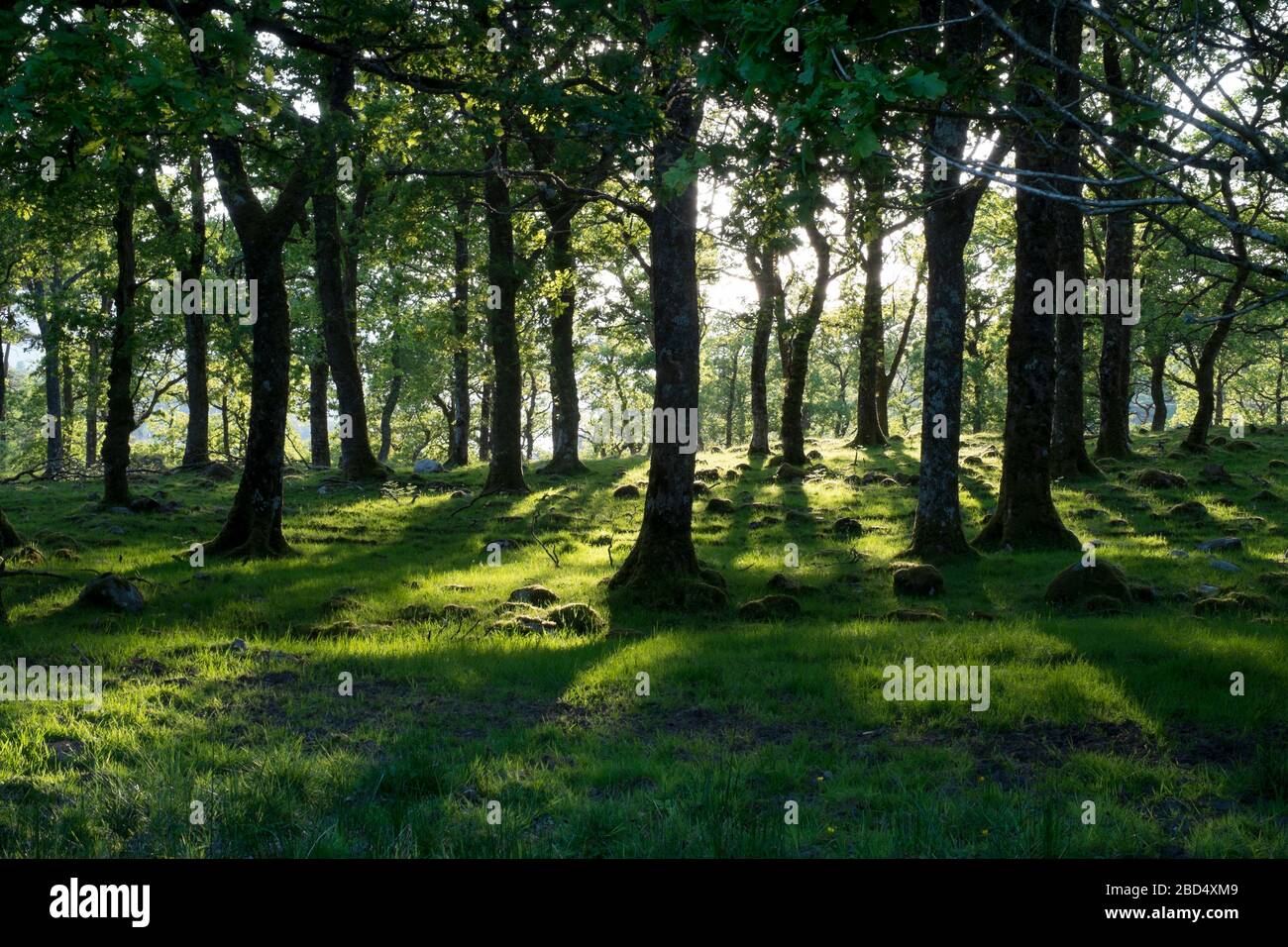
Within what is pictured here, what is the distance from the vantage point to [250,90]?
393 inches

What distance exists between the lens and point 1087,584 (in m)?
11.8

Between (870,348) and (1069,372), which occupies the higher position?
(870,348)

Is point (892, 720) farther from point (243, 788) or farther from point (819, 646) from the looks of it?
point (243, 788)

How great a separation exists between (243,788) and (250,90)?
26.4ft

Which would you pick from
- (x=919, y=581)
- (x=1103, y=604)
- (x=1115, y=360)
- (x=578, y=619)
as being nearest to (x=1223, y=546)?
(x=1103, y=604)

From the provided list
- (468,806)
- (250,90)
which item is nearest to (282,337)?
(250,90)

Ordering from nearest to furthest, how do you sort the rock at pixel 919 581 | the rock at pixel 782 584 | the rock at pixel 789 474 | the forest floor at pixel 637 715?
the forest floor at pixel 637 715, the rock at pixel 919 581, the rock at pixel 782 584, the rock at pixel 789 474

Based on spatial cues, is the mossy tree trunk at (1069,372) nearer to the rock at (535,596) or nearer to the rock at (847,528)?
the rock at (847,528)

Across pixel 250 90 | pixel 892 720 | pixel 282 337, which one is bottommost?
pixel 892 720

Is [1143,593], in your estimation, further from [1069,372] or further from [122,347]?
[122,347]

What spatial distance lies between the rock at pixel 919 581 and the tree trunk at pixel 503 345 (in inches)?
480

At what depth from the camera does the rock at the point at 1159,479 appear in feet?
64.8

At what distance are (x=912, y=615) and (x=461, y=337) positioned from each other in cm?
1843

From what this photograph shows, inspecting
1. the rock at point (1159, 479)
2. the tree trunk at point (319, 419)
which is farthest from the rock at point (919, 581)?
the tree trunk at point (319, 419)
